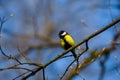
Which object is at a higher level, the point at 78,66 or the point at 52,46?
the point at 78,66

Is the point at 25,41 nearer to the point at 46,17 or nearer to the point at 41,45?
the point at 41,45

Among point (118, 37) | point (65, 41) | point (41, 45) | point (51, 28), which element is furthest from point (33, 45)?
point (118, 37)

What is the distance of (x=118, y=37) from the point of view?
9.45 feet

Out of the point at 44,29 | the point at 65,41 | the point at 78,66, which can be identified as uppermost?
the point at 78,66

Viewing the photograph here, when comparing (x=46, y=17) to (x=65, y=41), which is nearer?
(x=65, y=41)

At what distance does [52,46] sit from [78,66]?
158 inches

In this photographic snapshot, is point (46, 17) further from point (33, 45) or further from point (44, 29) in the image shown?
point (33, 45)

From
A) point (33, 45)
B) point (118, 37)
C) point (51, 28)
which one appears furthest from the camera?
point (51, 28)

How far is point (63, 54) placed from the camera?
2.45m

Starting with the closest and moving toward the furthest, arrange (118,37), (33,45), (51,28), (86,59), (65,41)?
(86,59)
(118,37)
(65,41)
(33,45)
(51,28)

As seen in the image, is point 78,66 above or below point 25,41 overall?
above

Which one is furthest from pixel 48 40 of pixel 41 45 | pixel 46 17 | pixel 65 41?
pixel 65 41

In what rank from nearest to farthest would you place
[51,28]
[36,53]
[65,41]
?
[65,41]
[36,53]
[51,28]

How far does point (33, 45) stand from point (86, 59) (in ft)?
13.3
